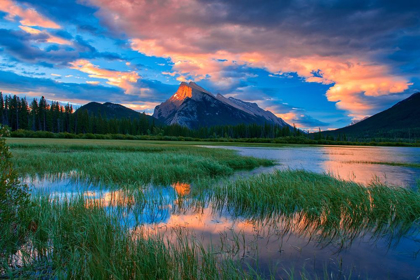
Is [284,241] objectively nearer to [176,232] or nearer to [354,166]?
[176,232]

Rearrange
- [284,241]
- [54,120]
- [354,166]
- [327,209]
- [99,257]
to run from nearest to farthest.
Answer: [99,257] → [284,241] → [327,209] → [354,166] → [54,120]

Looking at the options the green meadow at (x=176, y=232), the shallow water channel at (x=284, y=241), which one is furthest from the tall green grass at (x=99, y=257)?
the shallow water channel at (x=284, y=241)

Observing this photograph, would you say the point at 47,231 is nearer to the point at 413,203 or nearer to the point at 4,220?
the point at 4,220

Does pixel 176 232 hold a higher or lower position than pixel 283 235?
higher

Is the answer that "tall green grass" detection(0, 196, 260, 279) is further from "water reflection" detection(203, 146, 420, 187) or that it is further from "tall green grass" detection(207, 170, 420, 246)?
"water reflection" detection(203, 146, 420, 187)

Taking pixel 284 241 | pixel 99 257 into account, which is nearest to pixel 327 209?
pixel 284 241

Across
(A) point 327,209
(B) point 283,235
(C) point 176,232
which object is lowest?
(B) point 283,235

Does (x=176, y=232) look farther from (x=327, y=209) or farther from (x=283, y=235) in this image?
(x=327, y=209)

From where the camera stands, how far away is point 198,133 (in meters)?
165

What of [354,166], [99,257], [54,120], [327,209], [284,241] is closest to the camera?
[99,257]

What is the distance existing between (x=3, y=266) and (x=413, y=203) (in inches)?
502

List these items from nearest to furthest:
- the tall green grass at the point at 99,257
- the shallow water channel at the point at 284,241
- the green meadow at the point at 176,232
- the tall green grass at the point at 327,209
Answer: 1. the tall green grass at the point at 99,257
2. the green meadow at the point at 176,232
3. the shallow water channel at the point at 284,241
4. the tall green grass at the point at 327,209

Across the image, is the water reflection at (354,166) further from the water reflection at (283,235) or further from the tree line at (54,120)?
the tree line at (54,120)

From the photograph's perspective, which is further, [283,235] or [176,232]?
[283,235]
